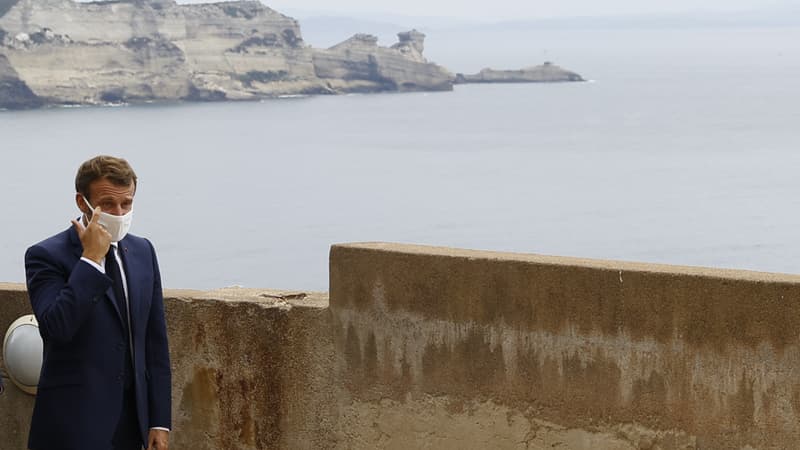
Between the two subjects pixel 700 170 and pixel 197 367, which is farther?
pixel 700 170

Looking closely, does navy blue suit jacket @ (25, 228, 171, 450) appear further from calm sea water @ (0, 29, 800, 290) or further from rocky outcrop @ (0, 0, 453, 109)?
rocky outcrop @ (0, 0, 453, 109)

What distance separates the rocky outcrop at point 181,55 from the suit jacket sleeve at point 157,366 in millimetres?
152654

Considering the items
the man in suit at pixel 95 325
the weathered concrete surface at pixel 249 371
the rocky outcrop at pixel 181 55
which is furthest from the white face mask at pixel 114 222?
the rocky outcrop at pixel 181 55

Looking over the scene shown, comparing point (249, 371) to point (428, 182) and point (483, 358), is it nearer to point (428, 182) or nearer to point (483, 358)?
point (483, 358)

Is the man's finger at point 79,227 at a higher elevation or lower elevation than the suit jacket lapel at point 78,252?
higher

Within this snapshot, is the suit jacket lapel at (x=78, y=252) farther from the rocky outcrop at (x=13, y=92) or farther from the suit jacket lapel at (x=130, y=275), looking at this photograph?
the rocky outcrop at (x=13, y=92)

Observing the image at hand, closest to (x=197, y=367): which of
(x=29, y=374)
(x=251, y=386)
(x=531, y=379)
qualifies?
(x=251, y=386)

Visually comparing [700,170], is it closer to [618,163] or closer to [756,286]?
[618,163]

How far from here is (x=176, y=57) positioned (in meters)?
167

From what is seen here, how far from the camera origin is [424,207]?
6425cm

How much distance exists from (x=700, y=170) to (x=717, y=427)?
76607 mm

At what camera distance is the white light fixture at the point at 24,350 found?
14.7 ft

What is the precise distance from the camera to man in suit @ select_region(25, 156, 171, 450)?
327 cm

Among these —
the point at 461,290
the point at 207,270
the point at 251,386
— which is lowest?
the point at 207,270
